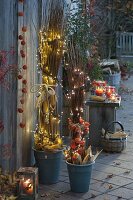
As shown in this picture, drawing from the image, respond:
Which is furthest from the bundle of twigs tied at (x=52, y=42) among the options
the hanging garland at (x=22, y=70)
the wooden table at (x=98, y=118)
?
the wooden table at (x=98, y=118)

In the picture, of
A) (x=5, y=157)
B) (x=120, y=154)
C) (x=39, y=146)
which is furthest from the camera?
(x=120, y=154)

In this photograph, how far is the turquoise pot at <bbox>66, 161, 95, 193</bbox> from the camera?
19.1 ft

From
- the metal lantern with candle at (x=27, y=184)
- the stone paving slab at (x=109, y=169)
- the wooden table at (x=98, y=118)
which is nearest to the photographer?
the metal lantern with candle at (x=27, y=184)

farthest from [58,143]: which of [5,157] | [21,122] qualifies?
[5,157]

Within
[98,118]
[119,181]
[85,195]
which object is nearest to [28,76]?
[85,195]

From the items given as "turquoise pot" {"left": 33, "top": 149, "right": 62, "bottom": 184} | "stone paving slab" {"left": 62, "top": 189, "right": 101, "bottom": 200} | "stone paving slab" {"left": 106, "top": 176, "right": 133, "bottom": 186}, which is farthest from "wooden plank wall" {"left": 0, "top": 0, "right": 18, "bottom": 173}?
"stone paving slab" {"left": 106, "top": 176, "right": 133, "bottom": 186}

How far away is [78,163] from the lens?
5848 millimetres

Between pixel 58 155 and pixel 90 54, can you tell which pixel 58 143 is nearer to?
pixel 58 155

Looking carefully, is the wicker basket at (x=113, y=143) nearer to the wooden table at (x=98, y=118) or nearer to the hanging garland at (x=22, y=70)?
the wooden table at (x=98, y=118)

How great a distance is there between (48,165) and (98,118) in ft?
7.40

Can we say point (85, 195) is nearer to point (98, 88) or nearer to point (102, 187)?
point (102, 187)

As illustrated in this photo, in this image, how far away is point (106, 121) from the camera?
821 centimetres

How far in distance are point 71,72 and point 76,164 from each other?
1.46 m

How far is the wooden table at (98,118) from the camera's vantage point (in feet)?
26.7
